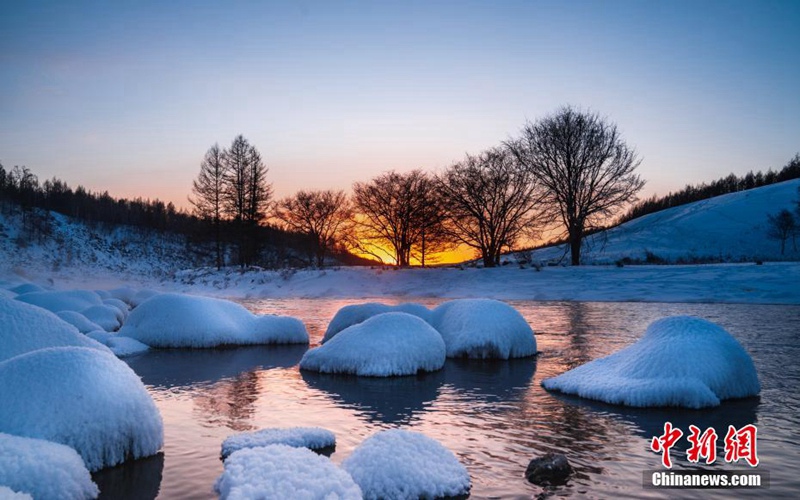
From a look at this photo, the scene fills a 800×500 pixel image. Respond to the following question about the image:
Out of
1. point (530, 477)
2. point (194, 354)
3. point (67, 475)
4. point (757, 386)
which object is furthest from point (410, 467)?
point (194, 354)

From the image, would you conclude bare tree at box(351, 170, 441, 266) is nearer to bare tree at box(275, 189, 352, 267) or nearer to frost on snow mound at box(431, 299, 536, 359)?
bare tree at box(275, 189, 352, 267)

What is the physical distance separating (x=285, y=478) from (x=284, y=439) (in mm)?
2262

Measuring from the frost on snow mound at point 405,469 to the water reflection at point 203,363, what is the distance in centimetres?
635

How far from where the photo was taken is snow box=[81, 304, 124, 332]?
21.0 m

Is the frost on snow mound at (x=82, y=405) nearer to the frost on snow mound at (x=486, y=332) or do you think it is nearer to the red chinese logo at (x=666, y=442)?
the red chinese logo at (x=666, y=442)

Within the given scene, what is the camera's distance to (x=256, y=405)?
32.8ft

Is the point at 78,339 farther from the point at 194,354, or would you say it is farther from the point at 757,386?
the point at 757,386

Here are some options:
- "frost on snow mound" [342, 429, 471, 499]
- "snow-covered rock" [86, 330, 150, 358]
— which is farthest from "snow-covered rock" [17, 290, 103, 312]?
"frost on snow mound" [342, 429, 471, 499]

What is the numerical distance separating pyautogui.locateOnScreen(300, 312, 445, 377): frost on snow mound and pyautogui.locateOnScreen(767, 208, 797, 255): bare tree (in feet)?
192

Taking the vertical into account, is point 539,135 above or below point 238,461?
above

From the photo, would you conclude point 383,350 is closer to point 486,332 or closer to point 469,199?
point 486,332

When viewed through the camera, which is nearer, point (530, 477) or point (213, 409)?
point (530, 477)

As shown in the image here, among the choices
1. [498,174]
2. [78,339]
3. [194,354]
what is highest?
[498,174]

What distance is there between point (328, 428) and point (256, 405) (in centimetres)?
198
